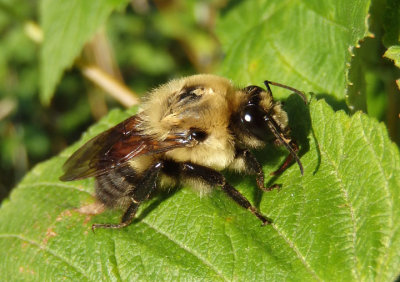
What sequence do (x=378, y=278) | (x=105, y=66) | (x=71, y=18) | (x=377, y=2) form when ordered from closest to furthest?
(x=378, y=278)
(x=377, y=2)
(x=71, y=18)
(x=105, y=66)

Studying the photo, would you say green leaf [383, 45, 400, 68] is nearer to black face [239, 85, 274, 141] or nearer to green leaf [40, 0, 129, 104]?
black face [239, 85, 274, 141]

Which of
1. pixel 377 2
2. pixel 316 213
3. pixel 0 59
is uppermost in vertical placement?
pixel 377 2

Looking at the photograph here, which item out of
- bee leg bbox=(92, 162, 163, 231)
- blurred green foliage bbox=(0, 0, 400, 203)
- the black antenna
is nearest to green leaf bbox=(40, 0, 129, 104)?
bee leg bbox=(92, 162, 163, 231)

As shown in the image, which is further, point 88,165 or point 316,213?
point 88,165

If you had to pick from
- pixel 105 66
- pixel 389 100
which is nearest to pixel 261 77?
pixel 389 100

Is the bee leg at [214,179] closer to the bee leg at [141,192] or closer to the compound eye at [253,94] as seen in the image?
the bee leg at [141,192]

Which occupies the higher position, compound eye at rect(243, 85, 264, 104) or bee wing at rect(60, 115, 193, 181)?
compound eye at rect(243, 85, 264, 104)

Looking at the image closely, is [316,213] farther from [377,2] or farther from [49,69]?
[49,69]
